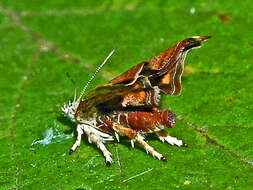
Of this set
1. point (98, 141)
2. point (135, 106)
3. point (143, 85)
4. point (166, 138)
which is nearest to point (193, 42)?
point (143, 85)

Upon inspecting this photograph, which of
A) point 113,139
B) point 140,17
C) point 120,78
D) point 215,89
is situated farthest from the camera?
point 140,17

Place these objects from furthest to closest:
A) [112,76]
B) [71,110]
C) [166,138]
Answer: [112,76]
[71,110]
[166,138]

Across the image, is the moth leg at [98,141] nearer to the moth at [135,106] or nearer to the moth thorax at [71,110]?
the moth at [135,106]

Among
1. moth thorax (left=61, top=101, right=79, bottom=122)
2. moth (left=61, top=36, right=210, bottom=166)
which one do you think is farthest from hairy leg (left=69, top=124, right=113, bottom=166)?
moth thorax (left=61, top=101, right=79, bottom=122)

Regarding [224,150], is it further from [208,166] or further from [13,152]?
[13,152]

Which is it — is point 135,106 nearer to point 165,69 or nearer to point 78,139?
point 165,69

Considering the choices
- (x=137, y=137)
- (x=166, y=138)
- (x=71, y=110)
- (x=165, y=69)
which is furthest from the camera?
(x=71, y=110)

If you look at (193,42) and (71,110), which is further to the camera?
(71,110)

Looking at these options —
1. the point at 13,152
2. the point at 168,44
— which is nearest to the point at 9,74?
the point at 13,152
